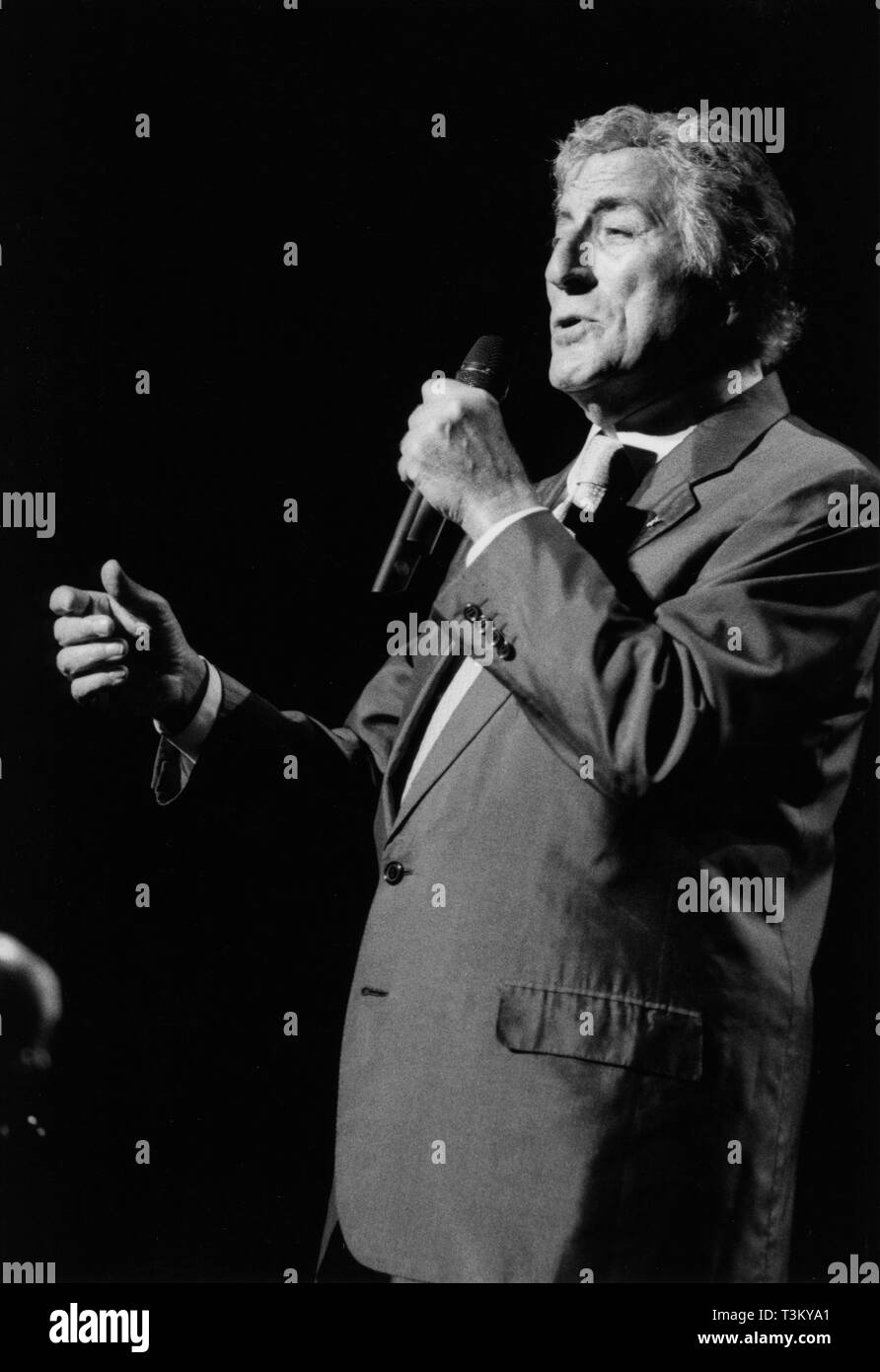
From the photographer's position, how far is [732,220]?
1892 millimetres

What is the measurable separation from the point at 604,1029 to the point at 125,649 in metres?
0.76

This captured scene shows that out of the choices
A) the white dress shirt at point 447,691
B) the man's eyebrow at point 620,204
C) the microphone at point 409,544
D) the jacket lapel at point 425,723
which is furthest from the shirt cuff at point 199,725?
the man's eyebrow at point 620,204

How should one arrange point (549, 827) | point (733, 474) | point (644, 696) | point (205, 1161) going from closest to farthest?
1. point (644, 696)
2. point (549, 827)
3. point (733, 474)
4. point (205, 1161)

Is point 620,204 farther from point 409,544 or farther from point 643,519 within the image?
point 409,544

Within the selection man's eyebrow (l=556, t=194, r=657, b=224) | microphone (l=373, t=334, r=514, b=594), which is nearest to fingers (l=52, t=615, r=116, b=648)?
microphone (l=373, t=334, r=514, b=594)

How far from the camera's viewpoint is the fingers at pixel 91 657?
1729 millimetres

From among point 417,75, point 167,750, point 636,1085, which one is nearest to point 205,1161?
point 167,750

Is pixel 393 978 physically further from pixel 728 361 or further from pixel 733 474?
pixel 728 361

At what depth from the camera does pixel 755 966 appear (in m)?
1.55

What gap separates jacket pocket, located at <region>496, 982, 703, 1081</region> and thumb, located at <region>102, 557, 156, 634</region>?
703 mm

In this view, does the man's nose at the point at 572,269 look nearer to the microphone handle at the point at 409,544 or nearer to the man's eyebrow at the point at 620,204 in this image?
the man's eyebrow at the point at 620,204

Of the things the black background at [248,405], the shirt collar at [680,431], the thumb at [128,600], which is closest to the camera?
the thumb at [128,600]

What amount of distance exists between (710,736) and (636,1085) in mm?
375

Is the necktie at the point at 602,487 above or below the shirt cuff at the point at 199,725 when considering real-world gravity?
above
